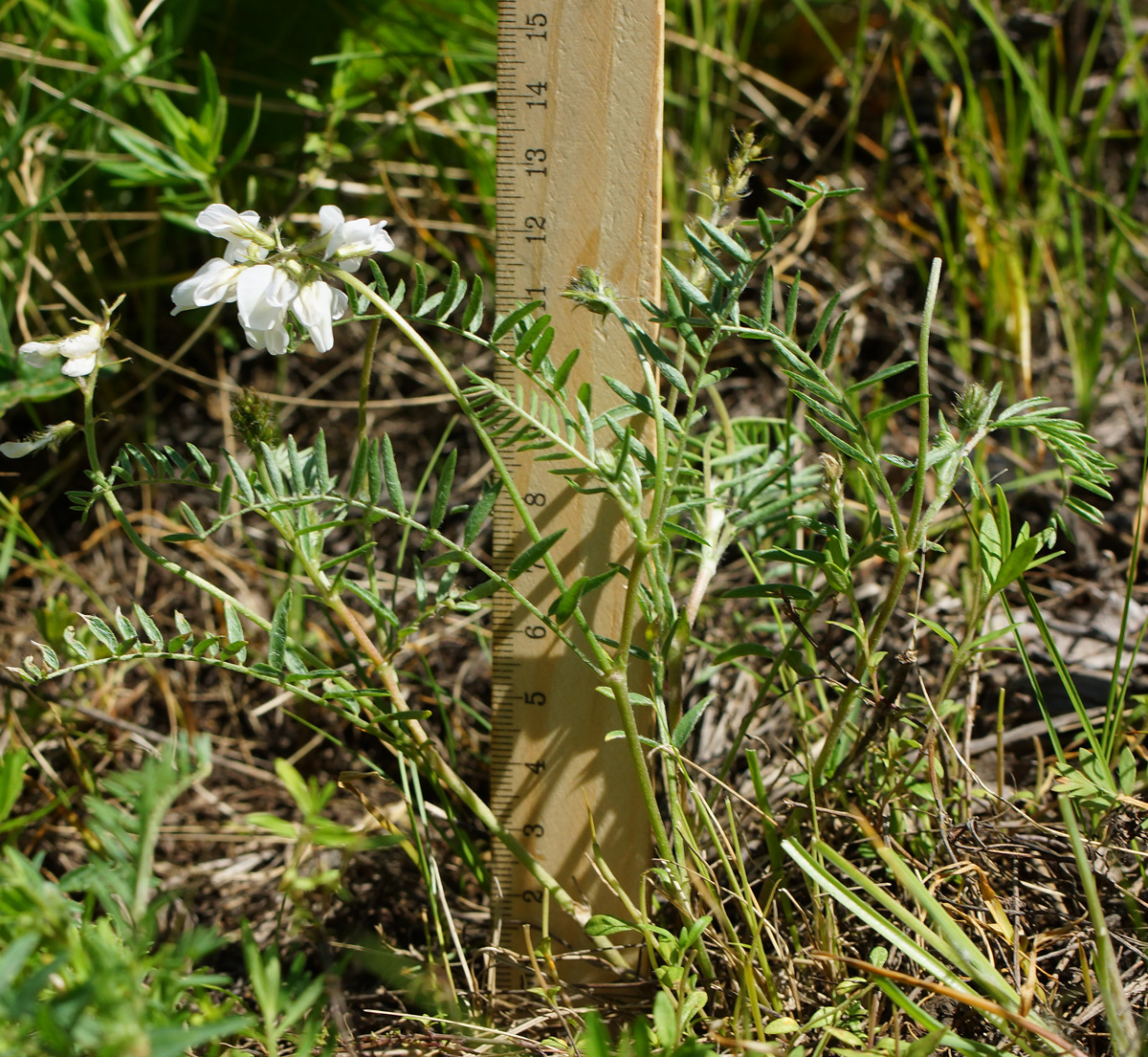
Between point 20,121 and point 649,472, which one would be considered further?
point 20,121

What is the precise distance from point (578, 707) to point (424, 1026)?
51 centimetres

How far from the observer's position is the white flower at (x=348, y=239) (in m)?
1.10

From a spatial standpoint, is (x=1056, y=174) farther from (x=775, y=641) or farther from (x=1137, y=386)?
(x=775, y=641)

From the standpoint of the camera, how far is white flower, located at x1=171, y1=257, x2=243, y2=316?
1.12 metres

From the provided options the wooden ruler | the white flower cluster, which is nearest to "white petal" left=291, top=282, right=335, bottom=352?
the white flower cluster

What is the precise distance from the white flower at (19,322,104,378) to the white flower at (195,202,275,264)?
19 centimetres

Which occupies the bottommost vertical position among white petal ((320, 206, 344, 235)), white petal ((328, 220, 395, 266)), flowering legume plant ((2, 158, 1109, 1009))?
flowering legume plant ((2, 158, 1109, 1009))

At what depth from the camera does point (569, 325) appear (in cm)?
149

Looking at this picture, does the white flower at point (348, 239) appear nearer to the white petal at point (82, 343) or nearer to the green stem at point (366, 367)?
the green stem at point (366, 367)

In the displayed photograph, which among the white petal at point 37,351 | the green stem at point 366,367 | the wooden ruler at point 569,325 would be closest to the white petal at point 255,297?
the green stem at point 366,367

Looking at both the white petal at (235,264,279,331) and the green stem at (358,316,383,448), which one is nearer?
the white petal at (235,264,279,331)

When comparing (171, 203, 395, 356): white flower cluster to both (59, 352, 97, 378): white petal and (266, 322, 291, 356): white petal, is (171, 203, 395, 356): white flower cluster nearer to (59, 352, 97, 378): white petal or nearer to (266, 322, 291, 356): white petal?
(266, 322, 291, 356): white petal

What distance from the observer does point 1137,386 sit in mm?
2250

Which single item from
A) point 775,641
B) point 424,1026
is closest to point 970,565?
point 775,641
